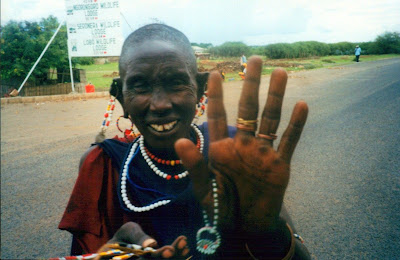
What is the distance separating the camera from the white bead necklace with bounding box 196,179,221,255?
115cm

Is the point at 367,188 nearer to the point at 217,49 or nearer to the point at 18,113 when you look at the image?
the point at 18,113

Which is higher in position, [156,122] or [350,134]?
[156,122]

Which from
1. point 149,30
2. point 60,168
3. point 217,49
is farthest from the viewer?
point 217,49

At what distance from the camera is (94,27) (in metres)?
11.1

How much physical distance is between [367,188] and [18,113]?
863 cm

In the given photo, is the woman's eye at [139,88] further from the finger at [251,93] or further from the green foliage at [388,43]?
the green foliage at [388,43]

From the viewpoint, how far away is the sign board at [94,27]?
10742mm

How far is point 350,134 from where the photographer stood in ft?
20.5

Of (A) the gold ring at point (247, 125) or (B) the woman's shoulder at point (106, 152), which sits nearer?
(A) the gold ring at point (247, 125)

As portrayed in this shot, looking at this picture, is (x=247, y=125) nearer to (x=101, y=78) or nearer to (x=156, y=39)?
(x=156, y=39)

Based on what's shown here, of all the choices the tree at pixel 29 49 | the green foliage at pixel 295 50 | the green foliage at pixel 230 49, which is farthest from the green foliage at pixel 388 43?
the tree at pixel 29 49

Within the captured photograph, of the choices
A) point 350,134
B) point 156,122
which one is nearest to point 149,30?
point 156,122

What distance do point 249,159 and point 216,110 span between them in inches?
8.5

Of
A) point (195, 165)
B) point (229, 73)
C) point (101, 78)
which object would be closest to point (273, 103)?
point (195, 165)
